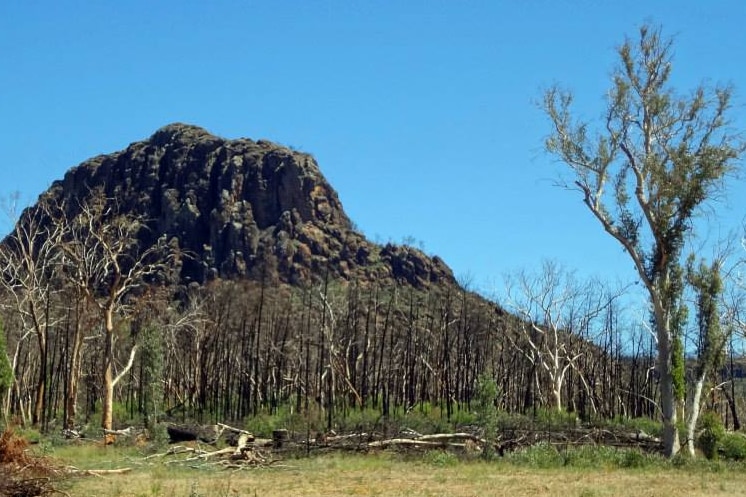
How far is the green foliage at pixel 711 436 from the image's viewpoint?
2719cm

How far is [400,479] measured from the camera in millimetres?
21156

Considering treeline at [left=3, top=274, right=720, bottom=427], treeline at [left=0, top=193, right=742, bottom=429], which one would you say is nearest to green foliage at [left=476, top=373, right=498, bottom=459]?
treeline at [left=0, top=193, right=742, bottom=429]

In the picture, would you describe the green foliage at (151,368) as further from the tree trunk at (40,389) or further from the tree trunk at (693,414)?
the tree trunk at (693,414)

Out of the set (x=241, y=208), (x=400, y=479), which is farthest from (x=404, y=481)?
(x=241, y=208)

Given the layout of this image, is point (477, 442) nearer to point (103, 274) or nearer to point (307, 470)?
point (307, 470)

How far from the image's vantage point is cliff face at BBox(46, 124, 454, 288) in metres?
132

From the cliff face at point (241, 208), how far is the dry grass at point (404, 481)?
93924mm

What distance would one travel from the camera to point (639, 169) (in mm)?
28953

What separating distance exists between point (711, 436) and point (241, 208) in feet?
411

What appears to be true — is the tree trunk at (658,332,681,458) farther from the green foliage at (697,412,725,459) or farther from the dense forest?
the dense forest

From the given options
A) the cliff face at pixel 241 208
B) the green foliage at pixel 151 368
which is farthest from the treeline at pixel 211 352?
the cliff face at pixel 241 208

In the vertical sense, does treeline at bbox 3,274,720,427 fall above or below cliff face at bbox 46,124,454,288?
below

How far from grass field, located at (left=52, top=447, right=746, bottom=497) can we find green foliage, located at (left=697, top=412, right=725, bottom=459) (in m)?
3.09

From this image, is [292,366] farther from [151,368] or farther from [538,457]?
[538,457]
